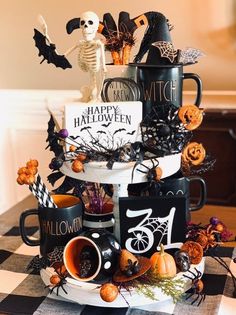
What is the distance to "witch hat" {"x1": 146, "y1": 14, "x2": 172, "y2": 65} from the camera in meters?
0.98

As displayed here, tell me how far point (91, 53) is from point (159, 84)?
0.51 ft

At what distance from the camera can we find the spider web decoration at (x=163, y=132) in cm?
93

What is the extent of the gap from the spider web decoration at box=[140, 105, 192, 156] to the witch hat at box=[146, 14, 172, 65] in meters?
0.10

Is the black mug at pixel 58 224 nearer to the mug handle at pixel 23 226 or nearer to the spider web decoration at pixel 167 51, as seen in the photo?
the mug handle at pixel 23 226

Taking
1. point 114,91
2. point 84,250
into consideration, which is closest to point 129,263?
point 84,250

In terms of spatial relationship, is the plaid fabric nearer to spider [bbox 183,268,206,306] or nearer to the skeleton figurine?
spider [bbox 183,268,206,306]

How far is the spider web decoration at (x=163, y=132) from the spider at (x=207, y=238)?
202 mm

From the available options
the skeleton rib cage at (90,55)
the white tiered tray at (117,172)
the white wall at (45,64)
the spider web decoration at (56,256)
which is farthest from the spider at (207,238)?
the white wall at (45,64)

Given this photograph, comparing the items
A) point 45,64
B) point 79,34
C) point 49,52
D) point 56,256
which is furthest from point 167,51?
point 45,64

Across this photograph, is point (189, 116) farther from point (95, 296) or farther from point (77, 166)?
point (95, 296)

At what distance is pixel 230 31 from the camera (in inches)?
74.0

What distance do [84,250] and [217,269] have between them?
0.33 meters

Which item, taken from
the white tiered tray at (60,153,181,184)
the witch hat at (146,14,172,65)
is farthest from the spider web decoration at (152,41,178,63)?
the white tiered tray at (60,153,181,184)

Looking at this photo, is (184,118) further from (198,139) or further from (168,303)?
(198,139)
